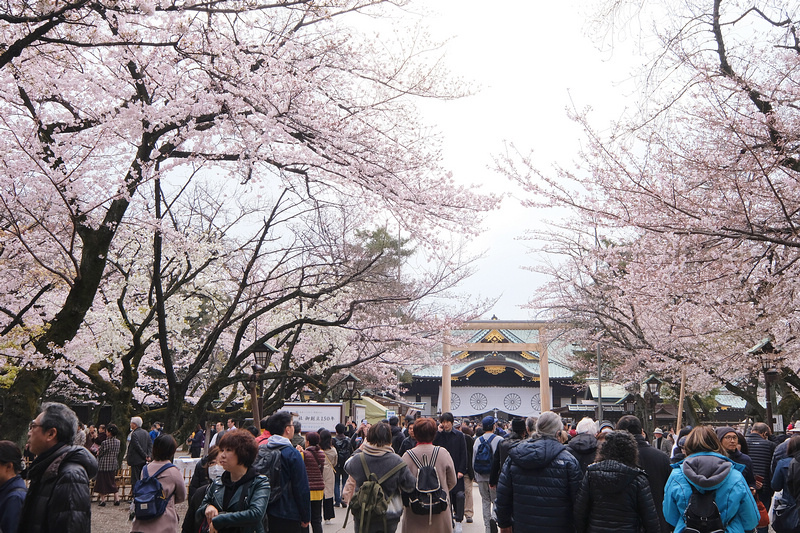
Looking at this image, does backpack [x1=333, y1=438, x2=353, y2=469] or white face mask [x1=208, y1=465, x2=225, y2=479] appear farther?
backpack [x1=333, y1=438, x2=353, y2=469]

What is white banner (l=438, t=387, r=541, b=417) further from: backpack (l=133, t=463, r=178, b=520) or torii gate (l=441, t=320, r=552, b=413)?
backpack (l=133, t=463, r=178, b=520)

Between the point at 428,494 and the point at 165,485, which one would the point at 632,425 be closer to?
the point at 428,494

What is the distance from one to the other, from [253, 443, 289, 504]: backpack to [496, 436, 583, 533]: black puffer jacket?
1755 millimetres

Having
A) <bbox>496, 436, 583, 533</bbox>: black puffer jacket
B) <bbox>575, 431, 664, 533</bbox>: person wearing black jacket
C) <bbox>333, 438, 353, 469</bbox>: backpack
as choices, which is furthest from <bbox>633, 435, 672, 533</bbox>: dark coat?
<bbox>333, 438, 353, 469</bbox>: backpack

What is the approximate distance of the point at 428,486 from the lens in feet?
18.7

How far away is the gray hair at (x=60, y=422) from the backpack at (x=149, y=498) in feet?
4.46

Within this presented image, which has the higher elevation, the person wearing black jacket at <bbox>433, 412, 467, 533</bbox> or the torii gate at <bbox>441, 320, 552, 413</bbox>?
the torii gate at <bbox>441, 320, 552, 413</bbox>

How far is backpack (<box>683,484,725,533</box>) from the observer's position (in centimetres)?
405

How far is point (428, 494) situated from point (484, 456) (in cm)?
327

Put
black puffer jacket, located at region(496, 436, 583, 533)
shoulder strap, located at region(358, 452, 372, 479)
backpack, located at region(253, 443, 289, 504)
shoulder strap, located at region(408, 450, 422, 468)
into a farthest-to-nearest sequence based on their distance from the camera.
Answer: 1. shoulder strap, located at region(408, 450, 422, 468)
2. shoulder strap, located at region(358, 452, 372, 479)
3. backpack, located at region(253, 443, 289, 504)
4. black puffer jacket, located at region(496, 436, 583, 533)

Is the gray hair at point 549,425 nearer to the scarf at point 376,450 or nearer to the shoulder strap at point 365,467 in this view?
the scarf at point 376,450

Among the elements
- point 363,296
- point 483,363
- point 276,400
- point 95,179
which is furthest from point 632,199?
point 483,363

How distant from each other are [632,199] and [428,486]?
176 inches

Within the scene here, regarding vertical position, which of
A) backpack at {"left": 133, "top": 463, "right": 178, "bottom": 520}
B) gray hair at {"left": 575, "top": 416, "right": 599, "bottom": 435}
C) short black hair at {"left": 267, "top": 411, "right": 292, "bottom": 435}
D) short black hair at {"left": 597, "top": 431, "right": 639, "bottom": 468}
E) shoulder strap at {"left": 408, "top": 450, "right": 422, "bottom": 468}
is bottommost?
backpack at {"left": 133, "top": 463, "right": 178, "bottom": 520}
